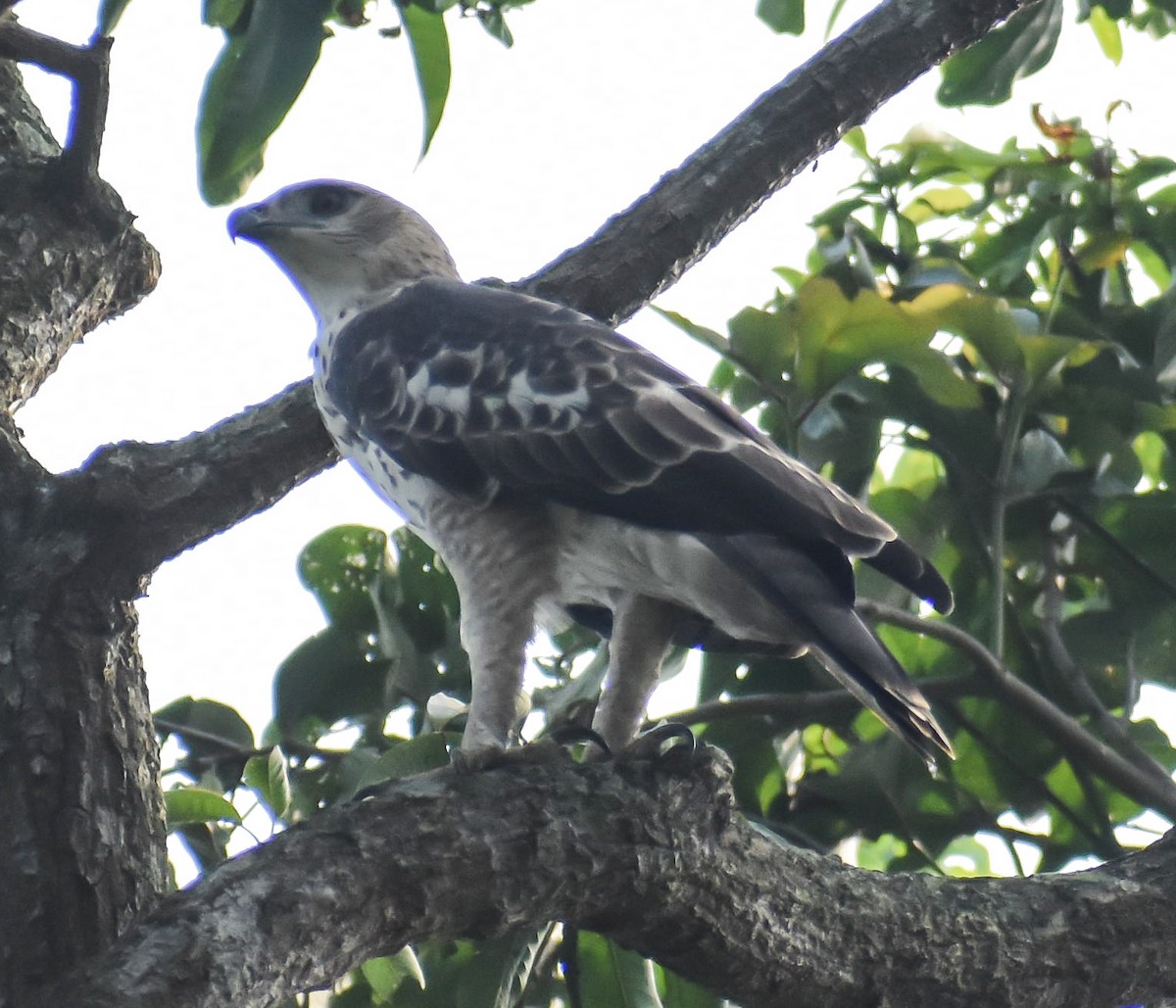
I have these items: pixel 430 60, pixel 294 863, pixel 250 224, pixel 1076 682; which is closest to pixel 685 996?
pixel 1076 682

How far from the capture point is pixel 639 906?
2504mm

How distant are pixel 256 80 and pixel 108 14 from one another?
0.31 m

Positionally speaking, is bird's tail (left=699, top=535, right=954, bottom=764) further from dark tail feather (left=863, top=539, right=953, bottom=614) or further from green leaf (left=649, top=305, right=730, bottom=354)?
green leaf (left=649, top=305, right=730, bottom=354)

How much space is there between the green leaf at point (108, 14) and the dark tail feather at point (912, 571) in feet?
5.88

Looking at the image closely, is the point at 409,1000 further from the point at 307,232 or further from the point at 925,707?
the point at 307,232

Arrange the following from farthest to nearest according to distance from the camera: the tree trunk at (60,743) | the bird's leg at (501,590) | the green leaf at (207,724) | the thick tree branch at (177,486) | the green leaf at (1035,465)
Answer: the green leaf at (1035,465), the green leaf at (207,724), the bird's leg at (501,590), the thick tree branch at (177,486), the tree trunk at (60,743)

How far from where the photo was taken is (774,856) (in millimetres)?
2672

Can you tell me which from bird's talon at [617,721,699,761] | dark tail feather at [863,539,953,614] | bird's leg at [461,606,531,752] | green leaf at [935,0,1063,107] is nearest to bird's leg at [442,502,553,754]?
bird's leg at [461,606,531,752]

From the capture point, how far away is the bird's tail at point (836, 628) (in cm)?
263

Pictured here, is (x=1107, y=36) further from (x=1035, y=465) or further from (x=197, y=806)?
(x=197, y=806)

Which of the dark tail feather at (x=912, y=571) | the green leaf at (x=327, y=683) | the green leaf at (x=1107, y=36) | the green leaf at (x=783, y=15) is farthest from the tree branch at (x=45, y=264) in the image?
the green leaf at (x=1107, y=36)

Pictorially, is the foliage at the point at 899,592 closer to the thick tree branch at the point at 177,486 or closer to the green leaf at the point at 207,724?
the green leaf at the point at 207,724

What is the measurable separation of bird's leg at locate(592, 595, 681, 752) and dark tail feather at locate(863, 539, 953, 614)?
1.67 feet

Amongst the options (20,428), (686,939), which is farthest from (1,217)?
(686,939)
